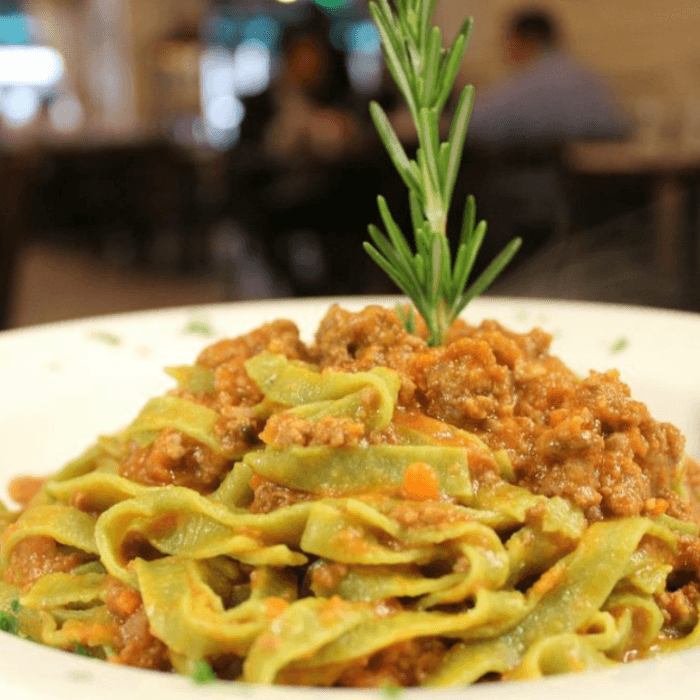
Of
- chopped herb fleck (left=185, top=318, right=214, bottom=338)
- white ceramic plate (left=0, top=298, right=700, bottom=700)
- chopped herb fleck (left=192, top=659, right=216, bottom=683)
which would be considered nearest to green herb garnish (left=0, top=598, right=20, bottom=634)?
chopped herb fleck (left=192, top=659, right=216, bottom=683)

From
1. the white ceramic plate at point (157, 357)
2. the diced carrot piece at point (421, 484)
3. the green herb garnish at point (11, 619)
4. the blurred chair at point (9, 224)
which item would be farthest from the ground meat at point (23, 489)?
the blurred chair at point (9, 224)

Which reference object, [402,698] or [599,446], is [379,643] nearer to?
[402,698]

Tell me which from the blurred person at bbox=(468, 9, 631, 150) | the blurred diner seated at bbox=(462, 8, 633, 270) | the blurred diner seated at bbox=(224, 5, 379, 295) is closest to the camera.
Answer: the blurred diner seated at bbox=(462, 8, 633, 270)

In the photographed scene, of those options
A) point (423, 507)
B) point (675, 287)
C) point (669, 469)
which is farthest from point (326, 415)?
point (675, 287)

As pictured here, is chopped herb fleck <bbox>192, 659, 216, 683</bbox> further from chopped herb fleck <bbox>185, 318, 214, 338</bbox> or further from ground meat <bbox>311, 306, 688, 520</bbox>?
chopped herb fleck <bbox>185, 318, 214, 338</bbox>

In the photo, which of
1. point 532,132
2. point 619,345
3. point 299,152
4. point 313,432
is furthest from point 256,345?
point 532,132

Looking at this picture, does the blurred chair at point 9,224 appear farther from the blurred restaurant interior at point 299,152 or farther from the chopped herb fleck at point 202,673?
the chopped herb fleck at point 202,673
